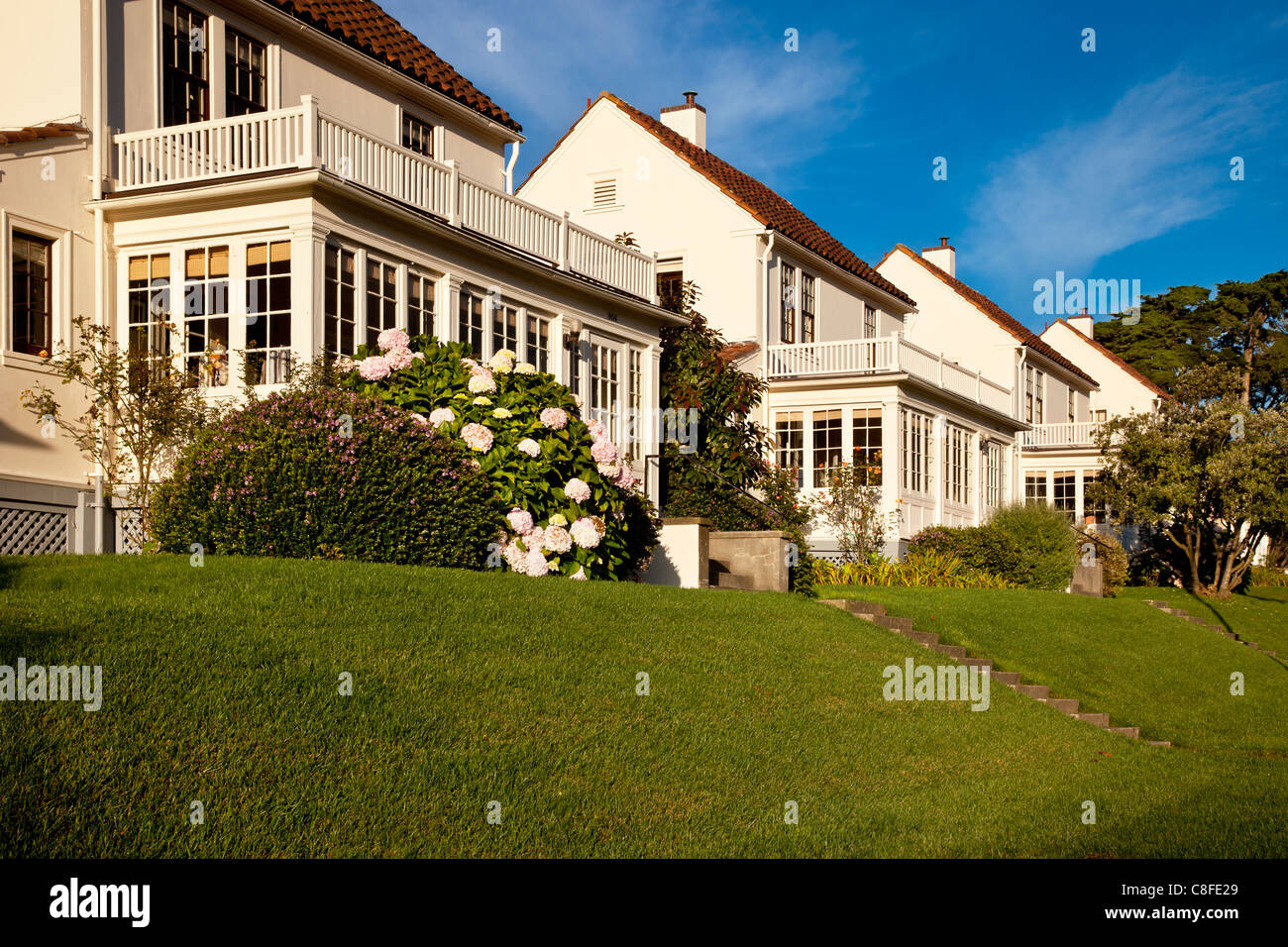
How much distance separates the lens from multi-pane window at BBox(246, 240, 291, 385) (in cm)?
1470

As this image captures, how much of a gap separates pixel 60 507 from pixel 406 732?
8.57 meters

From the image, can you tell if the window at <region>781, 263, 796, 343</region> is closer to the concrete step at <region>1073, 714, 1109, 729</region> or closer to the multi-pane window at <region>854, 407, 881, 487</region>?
the multi-pane window at <region>854, 407, 881, 487</region>

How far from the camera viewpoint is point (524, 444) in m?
13.1

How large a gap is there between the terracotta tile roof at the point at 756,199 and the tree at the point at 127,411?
673 inches

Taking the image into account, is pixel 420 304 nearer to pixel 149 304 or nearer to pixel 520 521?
pixel 149 304

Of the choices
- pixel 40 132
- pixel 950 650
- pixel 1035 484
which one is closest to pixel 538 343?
pixel 40 132

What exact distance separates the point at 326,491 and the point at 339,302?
429cm

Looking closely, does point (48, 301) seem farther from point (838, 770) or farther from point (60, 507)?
point (838, 770)

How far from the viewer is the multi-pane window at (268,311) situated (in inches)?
579

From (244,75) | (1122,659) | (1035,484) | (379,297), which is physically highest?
(244,75)

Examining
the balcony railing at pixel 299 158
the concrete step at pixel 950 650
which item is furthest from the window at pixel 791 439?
the concrete step at pixel 950 650

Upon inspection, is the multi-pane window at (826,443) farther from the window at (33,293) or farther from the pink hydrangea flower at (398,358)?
the window at (33,293)

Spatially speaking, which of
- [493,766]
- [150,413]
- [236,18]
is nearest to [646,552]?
[150,413]

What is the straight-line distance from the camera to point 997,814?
351 inches
